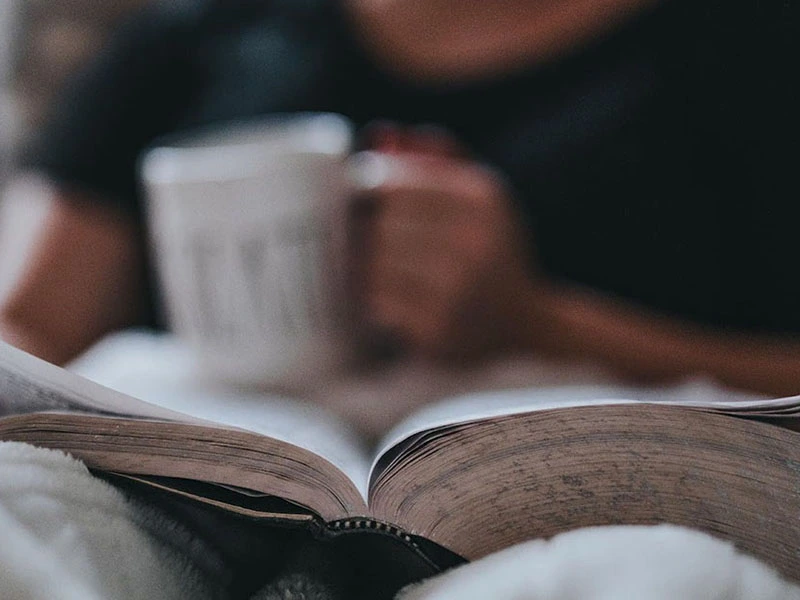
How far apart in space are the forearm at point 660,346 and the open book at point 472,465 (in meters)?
0.49

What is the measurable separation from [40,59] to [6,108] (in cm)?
10

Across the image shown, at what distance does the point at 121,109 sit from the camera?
0.94 m

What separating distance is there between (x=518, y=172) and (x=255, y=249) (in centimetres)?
38

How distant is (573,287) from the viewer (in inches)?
31.8

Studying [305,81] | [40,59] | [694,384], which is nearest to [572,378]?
[694,384]

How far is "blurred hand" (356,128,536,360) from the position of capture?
715mm

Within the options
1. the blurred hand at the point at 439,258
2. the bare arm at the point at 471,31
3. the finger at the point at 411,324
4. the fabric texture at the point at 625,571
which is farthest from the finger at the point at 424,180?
the fabric texture at the point at 625,571

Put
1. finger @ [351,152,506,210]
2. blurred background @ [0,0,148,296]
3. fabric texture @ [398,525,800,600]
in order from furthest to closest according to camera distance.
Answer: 1. blurred background @ [0,0,148,296]
2. finger @ [351,152,506,210]
3. fabric texture @ [398,525,800,600]

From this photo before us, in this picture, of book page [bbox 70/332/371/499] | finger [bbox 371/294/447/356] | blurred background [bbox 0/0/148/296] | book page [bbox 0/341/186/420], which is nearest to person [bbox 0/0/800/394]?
finger [bbox 371/294/447/356]

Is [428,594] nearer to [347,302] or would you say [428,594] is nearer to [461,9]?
[347,302]

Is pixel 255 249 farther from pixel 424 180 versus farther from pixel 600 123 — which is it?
pixel 600 123

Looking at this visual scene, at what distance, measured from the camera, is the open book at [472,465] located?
0.27 m

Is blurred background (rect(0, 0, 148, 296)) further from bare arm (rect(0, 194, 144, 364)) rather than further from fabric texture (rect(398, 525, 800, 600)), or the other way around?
fabric texture (rect(398, 525, 800, 600))

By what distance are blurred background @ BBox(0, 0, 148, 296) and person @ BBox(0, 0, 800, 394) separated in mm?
296
